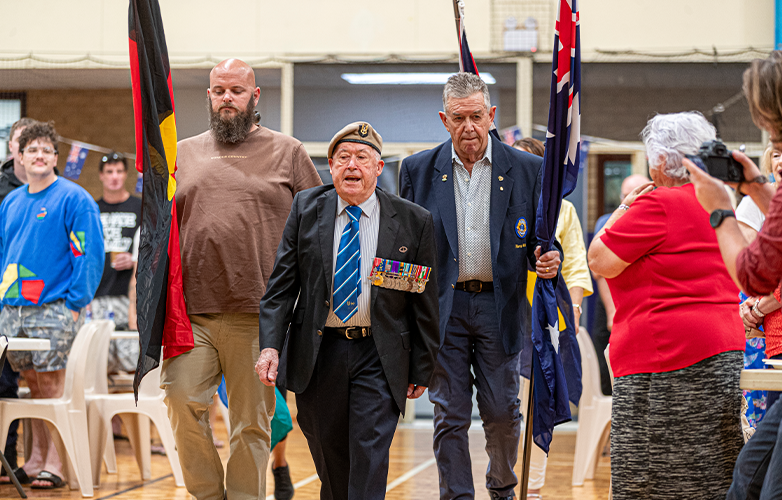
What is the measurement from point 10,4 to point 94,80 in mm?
1110

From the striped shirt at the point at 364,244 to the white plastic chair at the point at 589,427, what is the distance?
8.41 feet

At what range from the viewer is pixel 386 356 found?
292cm

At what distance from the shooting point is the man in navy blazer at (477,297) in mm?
3439

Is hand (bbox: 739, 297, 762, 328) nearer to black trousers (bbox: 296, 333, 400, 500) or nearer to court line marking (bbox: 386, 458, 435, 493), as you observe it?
black trousers (bbox: 296, 333, 400, 500)

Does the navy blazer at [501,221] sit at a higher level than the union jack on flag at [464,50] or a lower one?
lower

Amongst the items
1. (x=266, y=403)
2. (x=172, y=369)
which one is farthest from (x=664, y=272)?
(x=172, y=369)

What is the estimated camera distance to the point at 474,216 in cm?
353

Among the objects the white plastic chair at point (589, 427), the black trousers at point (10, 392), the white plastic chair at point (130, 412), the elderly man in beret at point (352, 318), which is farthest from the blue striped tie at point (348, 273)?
the black trousers at point (10, 392)

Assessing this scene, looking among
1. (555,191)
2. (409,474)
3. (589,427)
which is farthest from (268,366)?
(589,427)

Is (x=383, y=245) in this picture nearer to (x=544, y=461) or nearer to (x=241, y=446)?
(x=241, y=446)

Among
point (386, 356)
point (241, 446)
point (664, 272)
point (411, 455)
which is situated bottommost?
point (411, 455)

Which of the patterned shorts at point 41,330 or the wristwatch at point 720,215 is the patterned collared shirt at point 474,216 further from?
the patterned shorts at point 41,330

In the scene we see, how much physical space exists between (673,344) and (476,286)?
1066mm

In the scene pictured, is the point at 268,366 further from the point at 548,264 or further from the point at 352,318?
the point at 548,264
